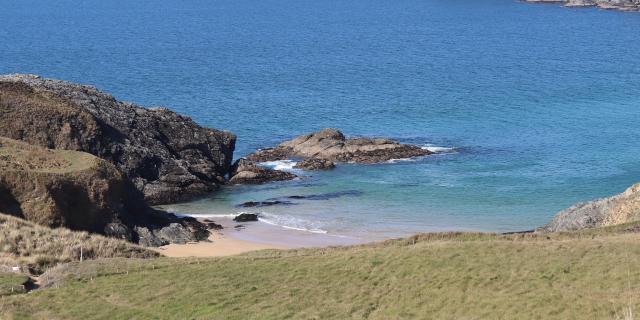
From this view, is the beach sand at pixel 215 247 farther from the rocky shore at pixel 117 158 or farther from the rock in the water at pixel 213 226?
the rock in the water at pixel 213 226

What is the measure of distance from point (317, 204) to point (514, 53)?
105919mm

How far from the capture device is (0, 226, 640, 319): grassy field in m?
32.9

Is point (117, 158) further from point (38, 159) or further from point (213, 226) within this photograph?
point (38, 159)

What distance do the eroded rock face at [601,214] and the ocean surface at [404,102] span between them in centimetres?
703

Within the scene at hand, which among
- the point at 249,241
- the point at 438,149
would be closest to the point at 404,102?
the point at 438,149

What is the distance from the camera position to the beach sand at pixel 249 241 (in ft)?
184

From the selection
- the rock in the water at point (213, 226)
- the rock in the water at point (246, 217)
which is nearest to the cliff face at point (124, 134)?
the rock in the water at point (213, 226)

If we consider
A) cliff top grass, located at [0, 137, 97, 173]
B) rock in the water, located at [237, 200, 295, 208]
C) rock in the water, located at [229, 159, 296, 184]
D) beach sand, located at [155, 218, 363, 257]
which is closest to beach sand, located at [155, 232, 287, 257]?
beach sand, located at [155, 218, 363, 257]

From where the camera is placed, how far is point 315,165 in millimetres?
80688

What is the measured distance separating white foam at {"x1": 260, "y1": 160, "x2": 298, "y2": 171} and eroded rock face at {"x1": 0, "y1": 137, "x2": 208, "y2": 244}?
19.3m

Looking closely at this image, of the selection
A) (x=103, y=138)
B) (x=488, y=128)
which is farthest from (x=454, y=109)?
(x=103, y=138)

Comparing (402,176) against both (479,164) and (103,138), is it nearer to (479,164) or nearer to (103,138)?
(479,164)

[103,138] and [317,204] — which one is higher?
[103,138]

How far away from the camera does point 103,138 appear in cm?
7225
